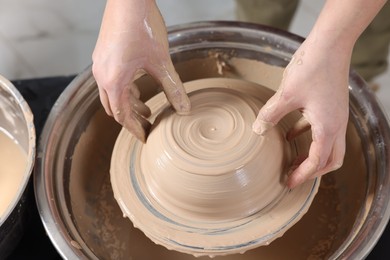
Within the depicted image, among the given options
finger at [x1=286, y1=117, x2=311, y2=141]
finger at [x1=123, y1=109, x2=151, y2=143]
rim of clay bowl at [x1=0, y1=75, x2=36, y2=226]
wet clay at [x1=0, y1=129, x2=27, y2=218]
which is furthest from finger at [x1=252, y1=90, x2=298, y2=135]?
wet clay at [x1=0, y1=129, x2=27, y2=218]

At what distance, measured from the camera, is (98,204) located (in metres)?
1.43

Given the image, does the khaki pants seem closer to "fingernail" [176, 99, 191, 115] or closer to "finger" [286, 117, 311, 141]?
"finger" [286, 117, 311, 141]

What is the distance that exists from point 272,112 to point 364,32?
779mm

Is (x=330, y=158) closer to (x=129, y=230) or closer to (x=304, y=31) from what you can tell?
(x=129, y=230)

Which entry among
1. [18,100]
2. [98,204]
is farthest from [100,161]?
[18,100]

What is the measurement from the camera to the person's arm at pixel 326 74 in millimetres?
1030

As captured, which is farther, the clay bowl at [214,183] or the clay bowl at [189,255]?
the clay bowl at [189,255]

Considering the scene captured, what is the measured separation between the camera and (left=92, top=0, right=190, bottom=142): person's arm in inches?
44.2

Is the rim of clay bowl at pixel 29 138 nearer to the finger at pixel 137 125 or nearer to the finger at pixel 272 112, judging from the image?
the finger at pixel 137 125

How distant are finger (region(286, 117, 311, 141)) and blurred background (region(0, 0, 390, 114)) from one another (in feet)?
3.23

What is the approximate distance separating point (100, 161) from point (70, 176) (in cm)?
14

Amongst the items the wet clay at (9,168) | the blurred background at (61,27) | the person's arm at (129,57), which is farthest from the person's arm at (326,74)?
the blurred background at (61,27)

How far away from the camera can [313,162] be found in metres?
1.07

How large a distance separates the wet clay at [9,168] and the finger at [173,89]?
0.51 m
